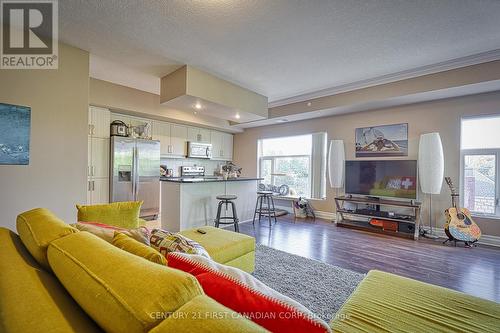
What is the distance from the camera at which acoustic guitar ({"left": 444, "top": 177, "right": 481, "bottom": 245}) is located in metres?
3.31

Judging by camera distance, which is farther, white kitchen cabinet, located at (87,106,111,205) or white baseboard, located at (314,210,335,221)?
white baseboard, located at (314,210,335,221)

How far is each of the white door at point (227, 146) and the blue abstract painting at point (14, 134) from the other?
460cm

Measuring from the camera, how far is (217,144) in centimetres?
662

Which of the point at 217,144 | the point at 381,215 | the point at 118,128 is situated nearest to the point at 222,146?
the point at 217,144

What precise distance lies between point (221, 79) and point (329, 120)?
8.80 ft

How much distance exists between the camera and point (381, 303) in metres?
1.27

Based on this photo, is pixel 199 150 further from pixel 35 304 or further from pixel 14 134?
pixel 35 304

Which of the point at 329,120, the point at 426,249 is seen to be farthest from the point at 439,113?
the point at 426,249

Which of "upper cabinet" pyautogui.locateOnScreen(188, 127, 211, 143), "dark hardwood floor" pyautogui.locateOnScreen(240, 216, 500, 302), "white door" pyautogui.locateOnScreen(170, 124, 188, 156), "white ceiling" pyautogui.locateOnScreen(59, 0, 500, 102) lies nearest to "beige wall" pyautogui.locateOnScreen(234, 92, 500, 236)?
"dark hardwood floor" pyautogui.locateOnScreen(240, 216, 500, 302)

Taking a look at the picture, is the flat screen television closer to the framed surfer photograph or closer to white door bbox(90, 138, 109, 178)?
the framed surfer photograph

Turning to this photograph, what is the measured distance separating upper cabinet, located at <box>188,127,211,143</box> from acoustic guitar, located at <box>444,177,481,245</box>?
208 inches

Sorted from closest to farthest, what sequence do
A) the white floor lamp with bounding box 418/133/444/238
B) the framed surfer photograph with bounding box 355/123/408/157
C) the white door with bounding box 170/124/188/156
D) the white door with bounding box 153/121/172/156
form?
the white floor lamp with bounding box 418/133/444/238
the framed surfer photograph with bounding box 355/123/408/157
the white door with bounding box 153/121/172/156
the white door with bounding box 170/124/188/156

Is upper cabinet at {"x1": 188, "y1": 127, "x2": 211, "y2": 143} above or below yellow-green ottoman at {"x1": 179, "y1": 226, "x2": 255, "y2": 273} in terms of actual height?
above

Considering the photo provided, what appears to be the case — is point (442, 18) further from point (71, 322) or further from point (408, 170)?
point (71, 322)
